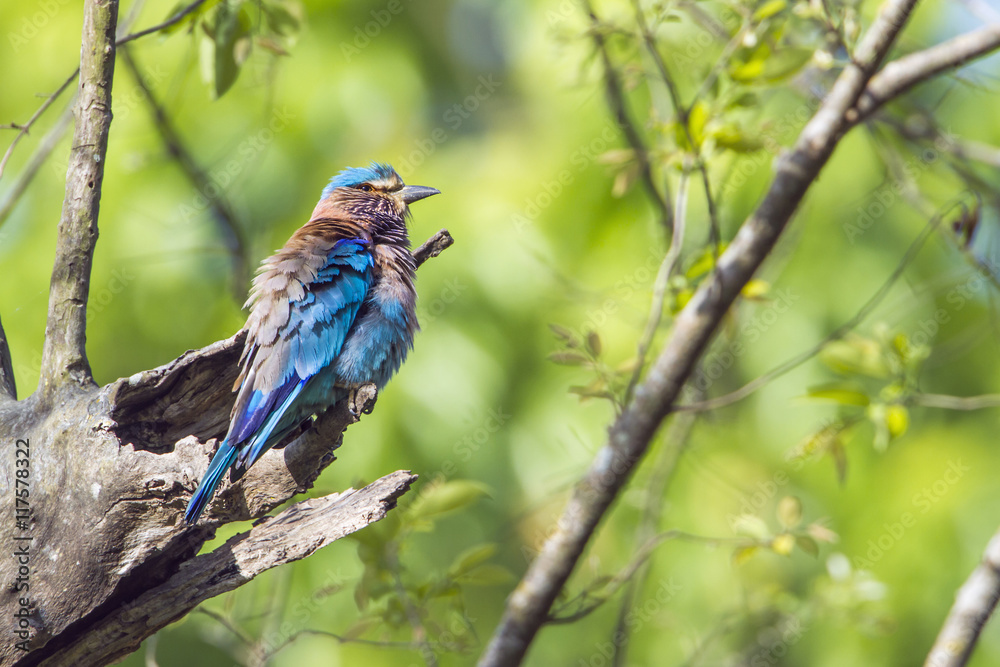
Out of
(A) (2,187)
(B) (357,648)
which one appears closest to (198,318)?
(A) (2,187)

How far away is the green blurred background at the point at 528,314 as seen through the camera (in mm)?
4793

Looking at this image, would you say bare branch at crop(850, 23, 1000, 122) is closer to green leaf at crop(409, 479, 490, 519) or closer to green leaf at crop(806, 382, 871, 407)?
green leaf at crop(806, 382, 871, 407)

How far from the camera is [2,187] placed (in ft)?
14.3

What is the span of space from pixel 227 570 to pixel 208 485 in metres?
0.23

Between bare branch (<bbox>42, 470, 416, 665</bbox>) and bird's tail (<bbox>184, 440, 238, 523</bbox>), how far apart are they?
0.48 feet

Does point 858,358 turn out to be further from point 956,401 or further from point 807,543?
point 807,543

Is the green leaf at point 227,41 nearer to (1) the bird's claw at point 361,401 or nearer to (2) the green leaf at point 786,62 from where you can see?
(1) the bird's claw at point 361,401

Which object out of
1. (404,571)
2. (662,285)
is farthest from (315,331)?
(662,285)

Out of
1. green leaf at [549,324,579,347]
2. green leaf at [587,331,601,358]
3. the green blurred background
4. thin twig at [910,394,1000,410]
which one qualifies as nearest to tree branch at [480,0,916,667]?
green leaf at [587,331,601,358]

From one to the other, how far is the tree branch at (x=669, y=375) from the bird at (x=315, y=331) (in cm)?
91

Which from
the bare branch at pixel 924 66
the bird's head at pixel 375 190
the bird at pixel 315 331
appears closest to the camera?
the bird at pixel 315 331

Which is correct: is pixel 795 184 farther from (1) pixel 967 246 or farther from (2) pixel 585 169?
(2) pixel 585 169

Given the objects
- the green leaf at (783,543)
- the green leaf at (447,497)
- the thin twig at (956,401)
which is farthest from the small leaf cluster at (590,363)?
the thin twig at (956,401)

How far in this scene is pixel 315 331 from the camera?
2.62 metres
